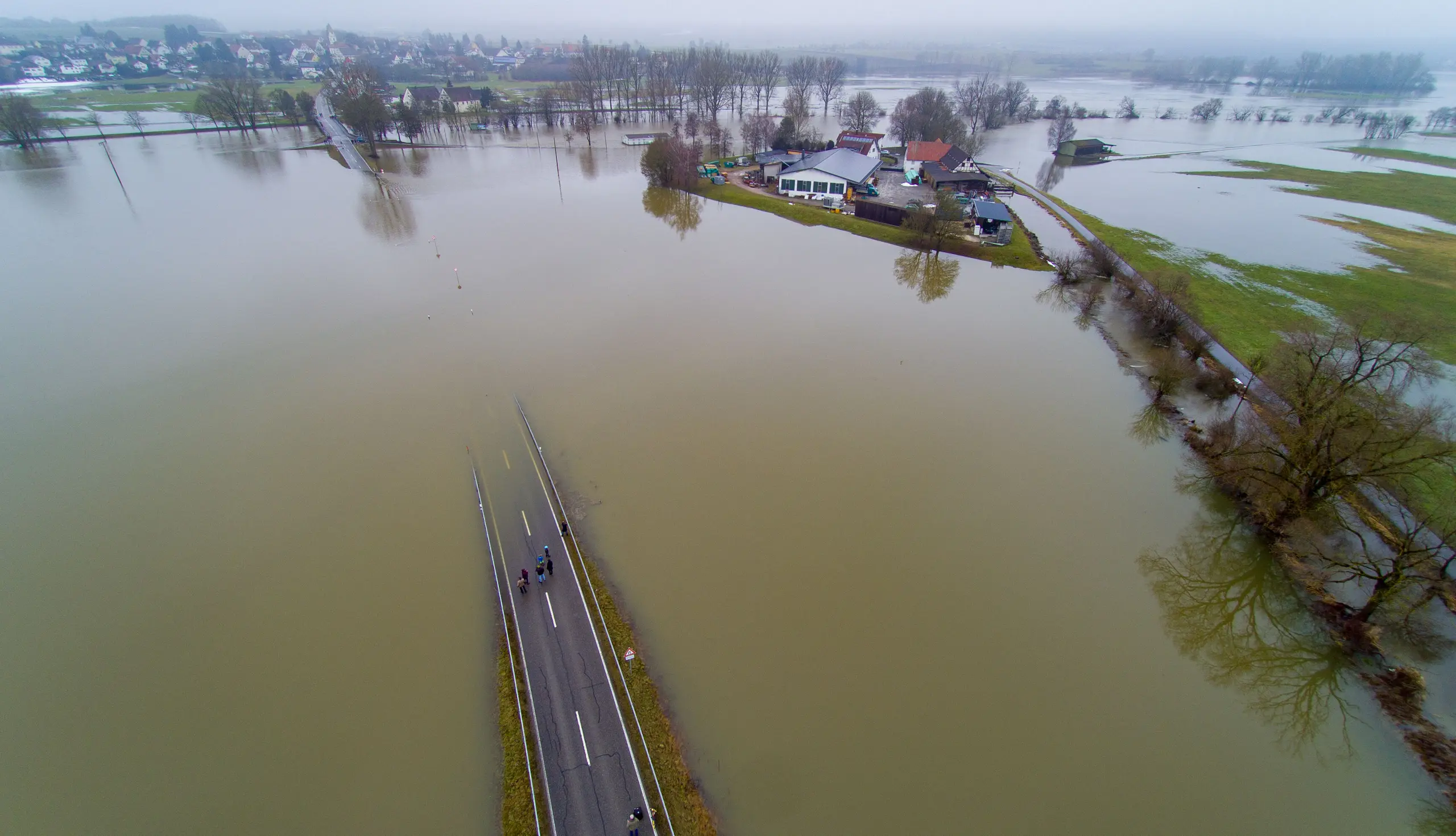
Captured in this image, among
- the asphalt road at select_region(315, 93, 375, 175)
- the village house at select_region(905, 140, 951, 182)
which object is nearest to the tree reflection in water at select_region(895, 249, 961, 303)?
the village house at select_region(905, 140, 951, 182)

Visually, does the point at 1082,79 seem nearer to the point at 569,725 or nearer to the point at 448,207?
the point at 448,207

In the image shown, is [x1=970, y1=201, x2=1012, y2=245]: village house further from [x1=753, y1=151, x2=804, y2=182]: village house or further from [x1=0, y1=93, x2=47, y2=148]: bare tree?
[x1=0, y1=93, x2=47, y2=148]: bare tree

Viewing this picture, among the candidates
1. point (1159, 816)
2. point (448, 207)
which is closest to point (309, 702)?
point (1159, 816)

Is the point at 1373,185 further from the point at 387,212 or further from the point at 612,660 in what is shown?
the point at 387,212

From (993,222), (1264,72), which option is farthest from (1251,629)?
(1264,72)

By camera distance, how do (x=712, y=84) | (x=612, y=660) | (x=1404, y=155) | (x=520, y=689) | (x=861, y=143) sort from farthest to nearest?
(x=712, y=84) → (x=1404, y=155) → (x=861, y=143) → (x=612, y=660) → (x=520, y=689)

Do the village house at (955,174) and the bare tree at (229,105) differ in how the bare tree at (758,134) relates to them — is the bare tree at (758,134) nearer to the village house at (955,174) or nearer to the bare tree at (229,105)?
the village house at (955,174)
